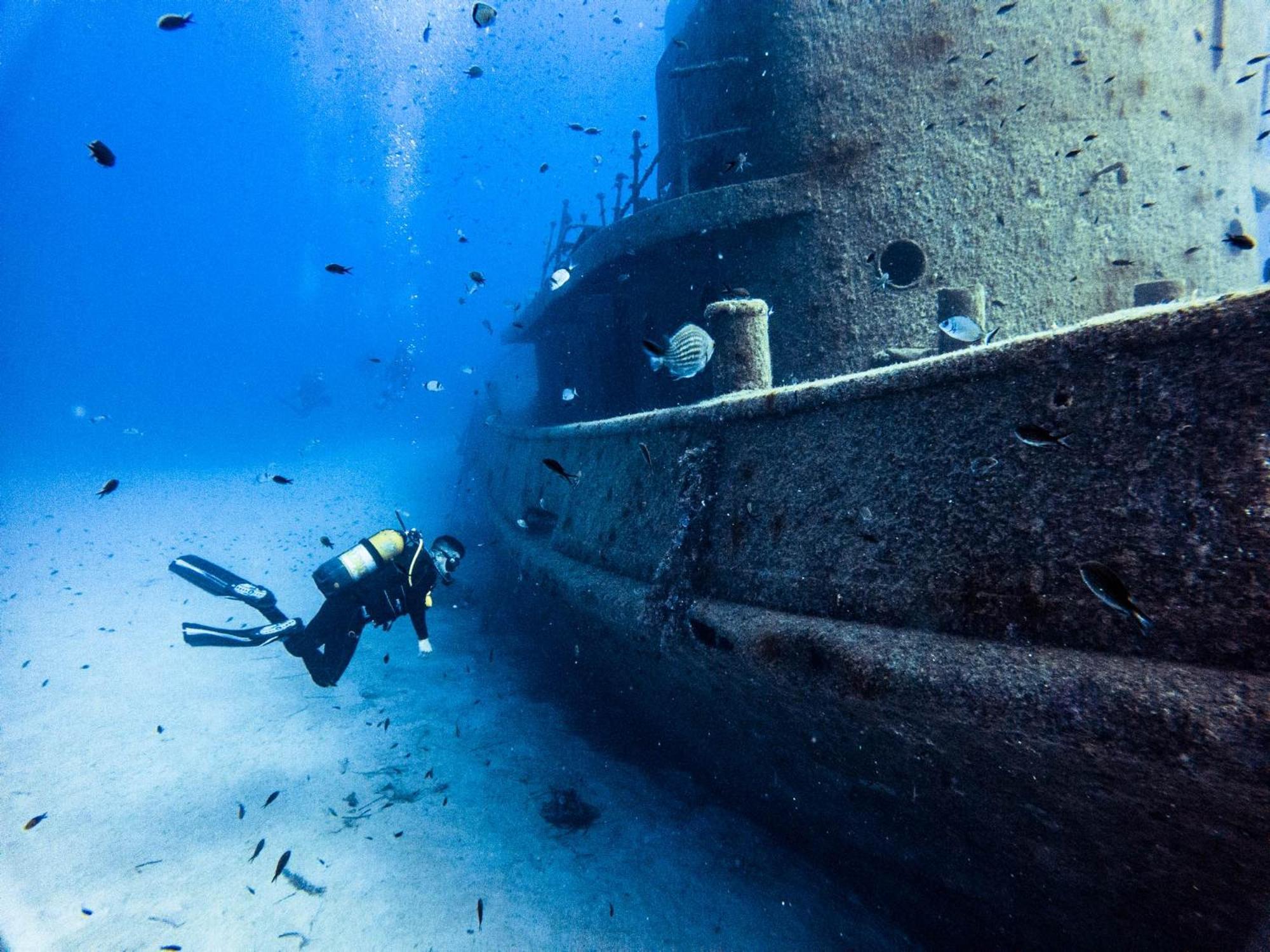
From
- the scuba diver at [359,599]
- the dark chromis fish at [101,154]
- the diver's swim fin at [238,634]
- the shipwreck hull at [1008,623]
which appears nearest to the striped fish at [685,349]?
the shipwreck hull at [1008,623]

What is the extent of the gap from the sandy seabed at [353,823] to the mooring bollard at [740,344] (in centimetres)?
362

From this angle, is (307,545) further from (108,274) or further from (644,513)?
(108,274)

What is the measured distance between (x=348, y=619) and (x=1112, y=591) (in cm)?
708

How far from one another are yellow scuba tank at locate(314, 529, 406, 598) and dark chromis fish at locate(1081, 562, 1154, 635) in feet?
19.9

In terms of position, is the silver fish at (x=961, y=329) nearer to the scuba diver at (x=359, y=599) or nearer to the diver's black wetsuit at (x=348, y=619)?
the scuba diver at (x=359, y=599)

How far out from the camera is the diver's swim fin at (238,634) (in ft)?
23.4

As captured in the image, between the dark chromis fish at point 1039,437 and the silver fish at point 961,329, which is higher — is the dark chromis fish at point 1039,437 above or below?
below

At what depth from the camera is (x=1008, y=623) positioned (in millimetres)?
2293

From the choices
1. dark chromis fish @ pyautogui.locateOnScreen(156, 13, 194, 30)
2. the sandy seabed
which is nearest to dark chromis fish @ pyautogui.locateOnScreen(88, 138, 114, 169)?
dark chromis fish @ pyautogui.locateOnScreen(156, 13, 194, 30)

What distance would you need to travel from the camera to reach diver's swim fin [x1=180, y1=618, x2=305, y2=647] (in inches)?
281

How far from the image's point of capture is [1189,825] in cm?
193

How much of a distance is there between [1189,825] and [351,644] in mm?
7332

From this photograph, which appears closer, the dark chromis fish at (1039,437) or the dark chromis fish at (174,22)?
the dark chromis fish at (1039,437)

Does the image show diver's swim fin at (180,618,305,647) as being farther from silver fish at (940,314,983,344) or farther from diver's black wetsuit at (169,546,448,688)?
silver fish at (940,314,983,344)
